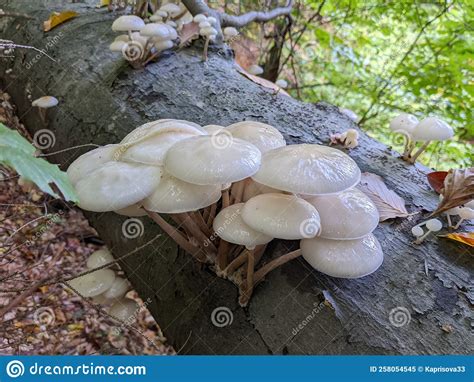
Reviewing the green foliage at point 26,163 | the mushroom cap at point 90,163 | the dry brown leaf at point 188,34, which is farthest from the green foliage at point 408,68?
the green foliage at point 26,163

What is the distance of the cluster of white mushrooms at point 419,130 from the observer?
233 centimetres

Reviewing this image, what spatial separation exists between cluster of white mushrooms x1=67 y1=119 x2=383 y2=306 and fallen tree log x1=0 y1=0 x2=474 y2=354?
6.5 inches

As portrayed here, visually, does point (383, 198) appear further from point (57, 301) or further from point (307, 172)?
point (57, 301)

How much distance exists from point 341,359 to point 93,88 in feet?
8.10

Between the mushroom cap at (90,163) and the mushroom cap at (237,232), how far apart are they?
0.54 m

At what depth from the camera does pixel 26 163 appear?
3.66 ft

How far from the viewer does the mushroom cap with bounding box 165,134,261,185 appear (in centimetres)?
141

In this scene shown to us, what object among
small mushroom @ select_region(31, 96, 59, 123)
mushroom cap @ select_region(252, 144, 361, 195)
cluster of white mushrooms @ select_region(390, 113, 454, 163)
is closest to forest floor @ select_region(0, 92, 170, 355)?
small mushroom @ select_region(31, 96, 59, 123)

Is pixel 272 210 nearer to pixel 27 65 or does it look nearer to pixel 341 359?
pixel 341 359

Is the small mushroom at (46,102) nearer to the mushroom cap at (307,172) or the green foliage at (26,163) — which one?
the green foliage at (26,163)

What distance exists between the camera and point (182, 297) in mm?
2016

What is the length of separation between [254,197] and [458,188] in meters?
0.98

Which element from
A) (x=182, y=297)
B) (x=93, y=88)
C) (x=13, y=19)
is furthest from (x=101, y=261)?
(x=13, y=19)

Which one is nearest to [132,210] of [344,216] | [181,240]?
[181,240]
